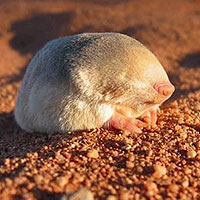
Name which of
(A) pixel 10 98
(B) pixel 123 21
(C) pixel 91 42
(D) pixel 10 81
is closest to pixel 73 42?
(C) pixel 91 42

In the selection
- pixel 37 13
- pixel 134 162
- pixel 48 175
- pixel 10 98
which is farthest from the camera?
pixel 37 13

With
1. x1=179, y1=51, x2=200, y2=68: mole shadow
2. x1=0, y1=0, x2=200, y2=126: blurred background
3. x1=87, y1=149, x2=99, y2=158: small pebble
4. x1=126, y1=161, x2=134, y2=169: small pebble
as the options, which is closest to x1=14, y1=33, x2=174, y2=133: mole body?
A: x1=87, y1=149, x2=99, y2=158: small pebble

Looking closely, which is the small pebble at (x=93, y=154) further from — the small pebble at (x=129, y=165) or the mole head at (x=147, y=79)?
the mole head at (x=147, y=79)

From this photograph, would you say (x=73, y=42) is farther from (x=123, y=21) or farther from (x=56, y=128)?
(x=123, y=21)

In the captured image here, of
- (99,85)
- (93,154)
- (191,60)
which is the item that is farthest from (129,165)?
(191,60)

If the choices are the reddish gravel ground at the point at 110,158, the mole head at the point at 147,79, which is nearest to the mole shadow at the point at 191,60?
the reddish gravel ground at the point at 110,158
